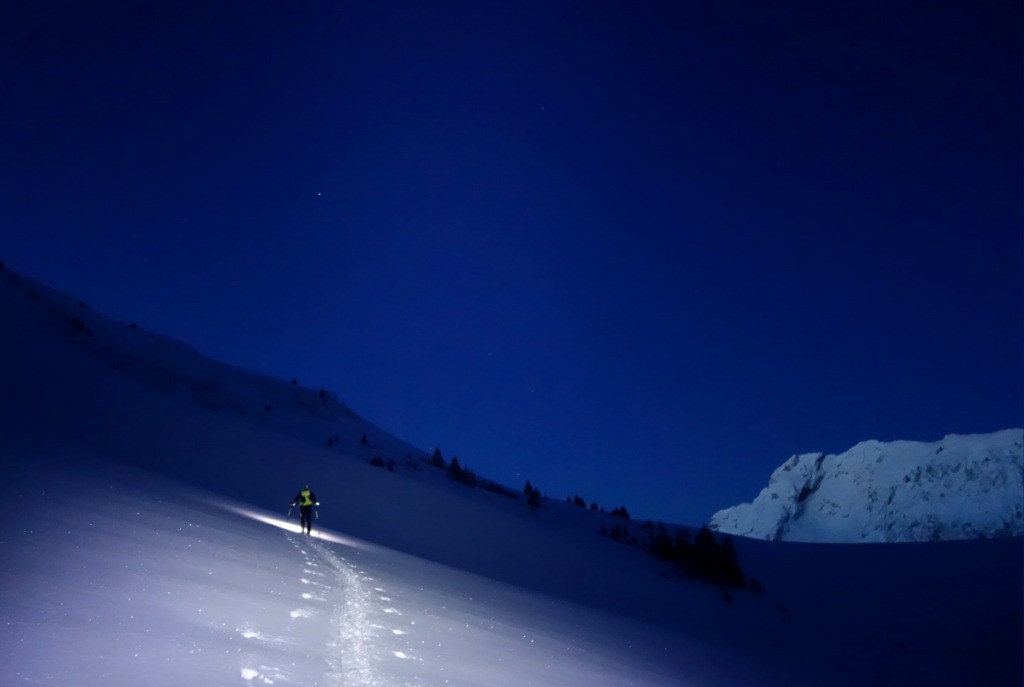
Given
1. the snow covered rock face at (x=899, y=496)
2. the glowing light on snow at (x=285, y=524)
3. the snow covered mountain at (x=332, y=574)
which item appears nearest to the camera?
the snow covered mountain at (x=332, y=574)

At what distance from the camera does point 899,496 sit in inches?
2886

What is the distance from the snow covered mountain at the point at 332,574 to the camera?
440cm

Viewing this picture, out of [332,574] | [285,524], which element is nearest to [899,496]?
[285,524]

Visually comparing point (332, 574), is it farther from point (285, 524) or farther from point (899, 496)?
point (899, 496)

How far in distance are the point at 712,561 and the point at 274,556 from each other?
1781 centimetres

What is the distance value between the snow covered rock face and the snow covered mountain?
123 ft

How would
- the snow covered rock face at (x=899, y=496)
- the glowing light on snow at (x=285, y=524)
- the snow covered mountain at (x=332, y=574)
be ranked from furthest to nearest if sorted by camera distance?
the snow covered rock face at (x=899, y=496) → the glowing light on snow at (x=285, y=524) → the snow covered mountain at (x=332, y=574)

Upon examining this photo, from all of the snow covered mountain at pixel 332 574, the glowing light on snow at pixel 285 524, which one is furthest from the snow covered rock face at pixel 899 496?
the glowing light on snow at pixel 285 524

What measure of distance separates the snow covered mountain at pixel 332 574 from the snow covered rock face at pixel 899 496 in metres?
37.5

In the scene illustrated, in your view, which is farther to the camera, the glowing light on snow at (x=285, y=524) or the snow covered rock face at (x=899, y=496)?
the snow covered rock face at (x=899, y=496)

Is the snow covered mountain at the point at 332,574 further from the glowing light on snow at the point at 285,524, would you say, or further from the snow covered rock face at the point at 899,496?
the snow covered rock face at the point at 899,496

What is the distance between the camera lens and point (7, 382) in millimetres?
17375

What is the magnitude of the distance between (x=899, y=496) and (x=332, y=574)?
79.1 metres

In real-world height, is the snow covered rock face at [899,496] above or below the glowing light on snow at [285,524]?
above
